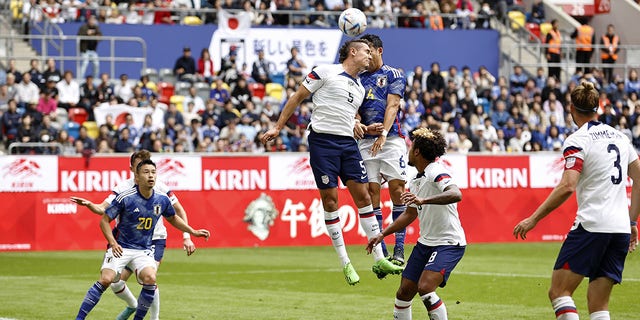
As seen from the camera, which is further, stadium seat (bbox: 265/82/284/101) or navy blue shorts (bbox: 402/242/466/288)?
stadium seat (bbox: 265/82/284/101)

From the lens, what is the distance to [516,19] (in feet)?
138

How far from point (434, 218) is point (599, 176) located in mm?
→ 2008

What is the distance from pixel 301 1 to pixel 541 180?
1231 cm

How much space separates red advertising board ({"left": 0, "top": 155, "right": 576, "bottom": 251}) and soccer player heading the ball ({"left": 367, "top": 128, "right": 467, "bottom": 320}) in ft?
51.4

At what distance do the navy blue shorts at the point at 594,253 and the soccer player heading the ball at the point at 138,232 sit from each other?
4666 millimetres

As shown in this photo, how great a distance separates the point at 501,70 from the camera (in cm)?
4009

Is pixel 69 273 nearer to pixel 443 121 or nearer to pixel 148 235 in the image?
pixel 148 235

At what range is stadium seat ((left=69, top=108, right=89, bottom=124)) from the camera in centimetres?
3062

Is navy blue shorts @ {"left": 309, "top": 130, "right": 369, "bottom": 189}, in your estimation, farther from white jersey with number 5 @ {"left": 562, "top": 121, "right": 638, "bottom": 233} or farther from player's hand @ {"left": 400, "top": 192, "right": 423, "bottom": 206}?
white jersey with number 5 @ {"left": 562, "top": 121, "right": 638, "bottom": 233}

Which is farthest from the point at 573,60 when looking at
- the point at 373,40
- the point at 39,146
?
the point at 373,40

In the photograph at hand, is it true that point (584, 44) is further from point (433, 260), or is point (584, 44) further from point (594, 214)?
point (594, 214)

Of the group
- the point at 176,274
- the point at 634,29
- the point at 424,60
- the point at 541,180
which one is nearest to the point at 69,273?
the point at 176,274

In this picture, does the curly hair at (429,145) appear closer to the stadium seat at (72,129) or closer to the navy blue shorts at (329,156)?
the navy blue shorts at (329,156)

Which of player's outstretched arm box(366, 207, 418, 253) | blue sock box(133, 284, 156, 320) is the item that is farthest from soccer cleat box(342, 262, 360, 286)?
blue sock box(133, 284, 156, 320)
